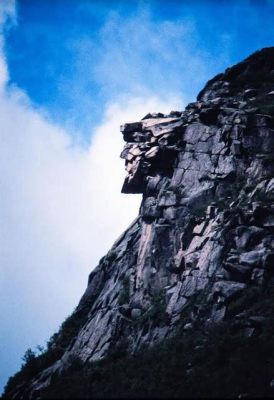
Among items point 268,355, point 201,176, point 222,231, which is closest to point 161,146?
point 201,176

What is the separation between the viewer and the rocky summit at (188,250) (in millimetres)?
27281

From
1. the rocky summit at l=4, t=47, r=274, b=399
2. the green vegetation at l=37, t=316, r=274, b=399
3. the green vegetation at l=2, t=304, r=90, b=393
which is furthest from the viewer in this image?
the green vegetation at l=2, t=304, r=90, b=393

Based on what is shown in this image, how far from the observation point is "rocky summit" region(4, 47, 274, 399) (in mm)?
27281

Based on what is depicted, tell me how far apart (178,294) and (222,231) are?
612 cm

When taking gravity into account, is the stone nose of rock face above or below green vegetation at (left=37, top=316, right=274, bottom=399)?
above

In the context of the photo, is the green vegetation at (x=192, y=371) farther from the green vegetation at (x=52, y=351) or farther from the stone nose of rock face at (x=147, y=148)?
the stone nose of rock face at (x=147, y=148)

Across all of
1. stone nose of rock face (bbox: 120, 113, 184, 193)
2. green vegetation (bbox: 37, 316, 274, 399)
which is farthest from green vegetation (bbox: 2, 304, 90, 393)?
stone nose of rock face (bbox: 120, 113, 184, 193)

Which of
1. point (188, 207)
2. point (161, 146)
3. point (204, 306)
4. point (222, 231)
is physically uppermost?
point (161, 146)

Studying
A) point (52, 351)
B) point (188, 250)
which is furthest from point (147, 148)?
point (52, 351)

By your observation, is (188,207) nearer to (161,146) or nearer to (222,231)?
(222,231)

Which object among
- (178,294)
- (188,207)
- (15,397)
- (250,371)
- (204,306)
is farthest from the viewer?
(188,207)

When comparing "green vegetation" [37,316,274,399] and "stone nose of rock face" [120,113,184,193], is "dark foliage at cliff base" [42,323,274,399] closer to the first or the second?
"green vegetation" [37,316,274,399]

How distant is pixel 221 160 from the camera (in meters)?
38.7

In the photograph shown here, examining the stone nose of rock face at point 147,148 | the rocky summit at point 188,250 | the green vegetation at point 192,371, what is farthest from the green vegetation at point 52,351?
the stone nose of rock face at point 147,148
